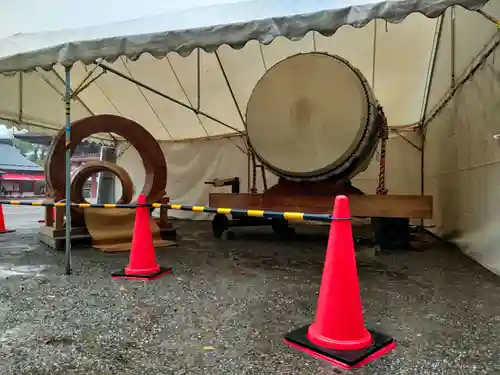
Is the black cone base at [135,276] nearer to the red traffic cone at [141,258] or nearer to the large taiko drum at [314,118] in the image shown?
the red traffic cone at [141,258]

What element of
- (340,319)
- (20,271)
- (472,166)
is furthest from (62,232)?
(472,166)

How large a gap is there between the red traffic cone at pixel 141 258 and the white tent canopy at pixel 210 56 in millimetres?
1395

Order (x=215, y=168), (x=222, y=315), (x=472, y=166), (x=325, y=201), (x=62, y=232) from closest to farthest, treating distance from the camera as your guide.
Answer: (x=222, y=315), (x=472, y=166), (x=325, y=201), (x=62, y=232), (x=215, y=168)

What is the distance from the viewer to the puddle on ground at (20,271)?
3602mm

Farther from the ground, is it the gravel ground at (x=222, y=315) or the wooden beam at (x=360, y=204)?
the wooden beam at (x=360, y=204)

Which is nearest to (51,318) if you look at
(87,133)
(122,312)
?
(122,312)

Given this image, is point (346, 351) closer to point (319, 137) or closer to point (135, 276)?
point (135, 276)

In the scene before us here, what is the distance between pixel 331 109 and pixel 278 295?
7.40 feet

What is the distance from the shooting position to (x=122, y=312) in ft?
8.26

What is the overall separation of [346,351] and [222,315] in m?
0.85

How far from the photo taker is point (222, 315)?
8.14 ft

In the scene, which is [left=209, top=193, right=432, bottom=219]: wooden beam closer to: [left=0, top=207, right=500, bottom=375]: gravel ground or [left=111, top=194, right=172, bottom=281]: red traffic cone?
[left=0, top=207, right=500, bottom=375]: gravel ground

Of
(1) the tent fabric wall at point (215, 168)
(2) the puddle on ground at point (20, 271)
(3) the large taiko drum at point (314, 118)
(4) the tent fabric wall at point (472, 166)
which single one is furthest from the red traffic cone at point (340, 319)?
(1) the tent fabric wall at point (215, 168)

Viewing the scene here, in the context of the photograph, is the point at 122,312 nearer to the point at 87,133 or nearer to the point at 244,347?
the point at 244,347
